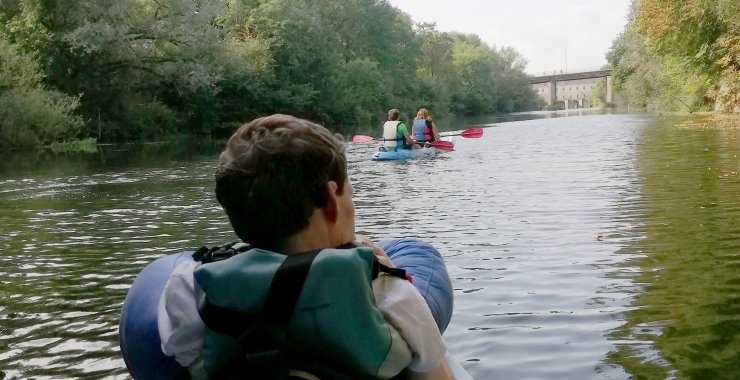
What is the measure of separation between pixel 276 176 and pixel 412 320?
45 cm

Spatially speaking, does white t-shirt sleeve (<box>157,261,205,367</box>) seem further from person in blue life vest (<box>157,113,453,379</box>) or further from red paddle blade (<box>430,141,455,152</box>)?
red paddle blade (<box>430,141,455,152</box>)

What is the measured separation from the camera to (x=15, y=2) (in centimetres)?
3628

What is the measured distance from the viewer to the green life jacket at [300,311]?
6.18 feet

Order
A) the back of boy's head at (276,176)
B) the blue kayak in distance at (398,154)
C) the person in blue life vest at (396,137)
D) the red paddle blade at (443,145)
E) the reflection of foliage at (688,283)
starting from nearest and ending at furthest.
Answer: the back of boy's head at (276,176), the reflection of foliage at (688,283), the blue kayak in distance at (398,154), the person in blue life vest at (396,137), the red paddle blade at (443,145)

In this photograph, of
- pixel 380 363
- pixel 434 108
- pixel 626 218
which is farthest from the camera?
pixel 434 108

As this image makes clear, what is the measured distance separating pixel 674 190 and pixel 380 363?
404 inches

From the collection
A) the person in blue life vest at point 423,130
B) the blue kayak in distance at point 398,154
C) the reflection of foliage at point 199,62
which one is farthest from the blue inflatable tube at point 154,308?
the reflection of foliage at point 199,62

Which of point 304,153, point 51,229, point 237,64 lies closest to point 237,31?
point 237,64

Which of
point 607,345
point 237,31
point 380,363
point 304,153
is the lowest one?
point 607,345

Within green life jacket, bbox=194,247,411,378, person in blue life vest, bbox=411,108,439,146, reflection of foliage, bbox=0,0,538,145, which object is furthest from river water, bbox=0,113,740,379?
reflection of foliage, bbox=0,0,538,145

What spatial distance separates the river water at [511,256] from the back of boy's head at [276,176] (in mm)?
2654

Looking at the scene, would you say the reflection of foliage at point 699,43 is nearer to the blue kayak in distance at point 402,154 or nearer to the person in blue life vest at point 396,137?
the blue kayak in distance at point 402,154

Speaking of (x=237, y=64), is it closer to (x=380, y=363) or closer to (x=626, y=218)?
(x=626, y=218)

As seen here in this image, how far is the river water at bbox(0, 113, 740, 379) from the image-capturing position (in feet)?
15.5
